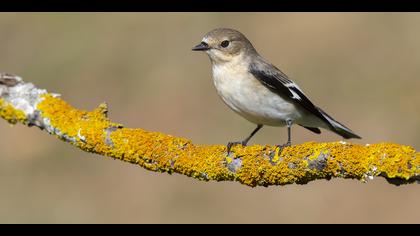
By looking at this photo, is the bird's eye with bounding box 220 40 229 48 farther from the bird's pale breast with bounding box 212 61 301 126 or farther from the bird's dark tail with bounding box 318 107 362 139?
the bird's dark tail with bounding box 318 107 362 139

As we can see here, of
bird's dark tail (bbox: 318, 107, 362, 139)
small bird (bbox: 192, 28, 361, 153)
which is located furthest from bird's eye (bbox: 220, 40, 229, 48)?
bird's dark tail (bbox: 318, 107, 362, 139)

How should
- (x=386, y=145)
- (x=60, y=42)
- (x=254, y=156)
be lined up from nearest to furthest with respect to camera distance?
(x=386, y=145), (x=254, y=156), (x=60, y=42)

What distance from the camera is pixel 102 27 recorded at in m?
17.0

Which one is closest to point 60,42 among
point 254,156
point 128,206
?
point 128,206

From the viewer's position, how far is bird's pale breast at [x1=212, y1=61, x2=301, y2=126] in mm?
7952

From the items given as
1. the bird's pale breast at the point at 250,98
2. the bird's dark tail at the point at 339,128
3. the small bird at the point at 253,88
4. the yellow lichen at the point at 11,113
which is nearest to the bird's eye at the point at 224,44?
the small bird at the point at 253,88

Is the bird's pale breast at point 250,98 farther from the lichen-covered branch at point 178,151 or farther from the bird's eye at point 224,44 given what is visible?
the lichen-covered branch at point 178,151

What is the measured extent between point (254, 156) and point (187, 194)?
7.50 m

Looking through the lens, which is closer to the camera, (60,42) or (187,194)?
(187,194)

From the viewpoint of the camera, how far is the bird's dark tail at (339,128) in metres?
8.70

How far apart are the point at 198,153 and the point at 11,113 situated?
4.63 feet

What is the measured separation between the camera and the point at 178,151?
238 inches

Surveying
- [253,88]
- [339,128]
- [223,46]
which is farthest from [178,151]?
[339,128]

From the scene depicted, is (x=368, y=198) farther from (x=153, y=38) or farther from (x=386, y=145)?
(x=386, y=145)
